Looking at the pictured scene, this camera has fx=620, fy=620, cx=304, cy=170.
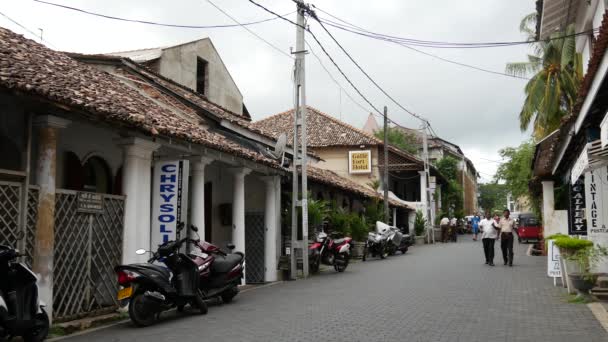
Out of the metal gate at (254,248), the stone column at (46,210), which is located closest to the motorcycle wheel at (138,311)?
the stone column at (46,210)

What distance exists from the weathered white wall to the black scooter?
12.9m

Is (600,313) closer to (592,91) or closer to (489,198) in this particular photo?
(592,91)

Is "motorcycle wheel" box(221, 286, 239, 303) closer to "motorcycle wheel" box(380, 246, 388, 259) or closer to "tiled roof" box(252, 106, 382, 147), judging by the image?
"motorcycle wheel" box(380, 246, 388, 259)

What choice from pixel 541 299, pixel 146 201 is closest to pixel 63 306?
pixel 146 201

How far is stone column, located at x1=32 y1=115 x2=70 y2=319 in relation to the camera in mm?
8398

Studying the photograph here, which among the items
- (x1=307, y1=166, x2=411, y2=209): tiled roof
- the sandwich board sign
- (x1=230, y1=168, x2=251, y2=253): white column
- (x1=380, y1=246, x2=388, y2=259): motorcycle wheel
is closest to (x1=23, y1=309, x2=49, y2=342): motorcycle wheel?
(x1=230, y1=168, x2=251, y2=253): white column

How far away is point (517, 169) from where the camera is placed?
44.8m

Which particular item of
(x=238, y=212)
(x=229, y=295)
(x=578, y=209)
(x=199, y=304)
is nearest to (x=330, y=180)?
(x=238, y=212)

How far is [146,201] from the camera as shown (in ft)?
35.0

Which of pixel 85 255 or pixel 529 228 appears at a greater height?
pixel 529 228

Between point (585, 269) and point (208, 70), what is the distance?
1693 centimetres

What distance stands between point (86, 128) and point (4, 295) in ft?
15.1

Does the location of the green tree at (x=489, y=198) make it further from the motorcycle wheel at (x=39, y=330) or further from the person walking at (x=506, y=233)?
the motorcycle wheel at (x=39, y=330)

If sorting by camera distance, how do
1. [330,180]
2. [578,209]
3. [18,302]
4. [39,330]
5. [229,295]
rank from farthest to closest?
[330,180] < [578,209] < [229,295] < [39,330] < [18,302]
